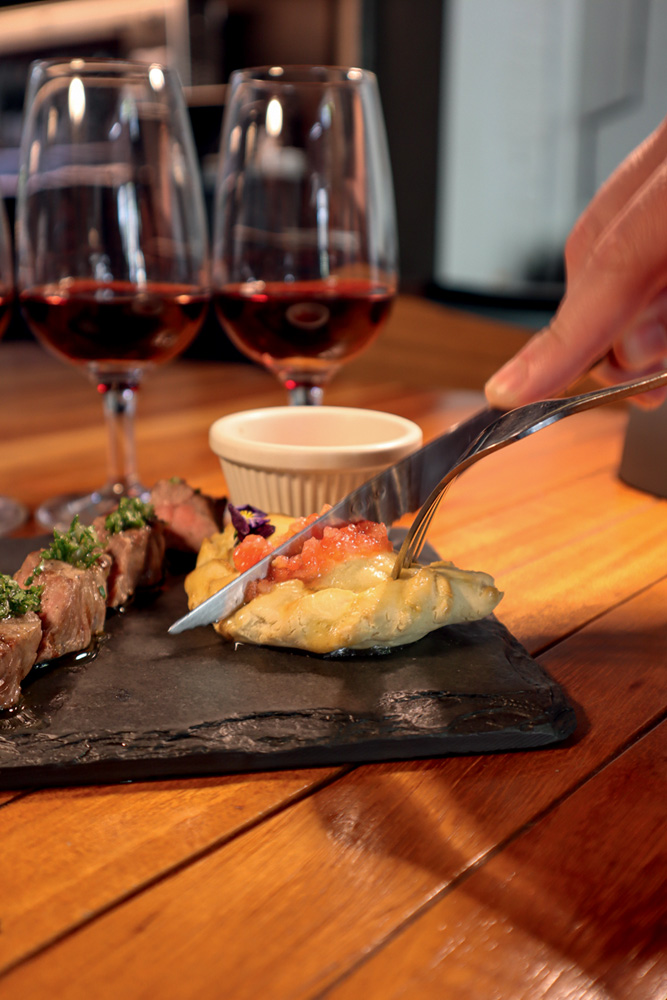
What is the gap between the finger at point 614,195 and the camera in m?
1.31

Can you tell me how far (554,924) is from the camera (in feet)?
1.87

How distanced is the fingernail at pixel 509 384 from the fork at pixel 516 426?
0.75ft

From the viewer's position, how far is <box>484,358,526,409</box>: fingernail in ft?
3.77

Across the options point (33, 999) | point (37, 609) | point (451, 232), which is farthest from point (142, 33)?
point (33, 999)

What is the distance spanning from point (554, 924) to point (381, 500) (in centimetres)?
59

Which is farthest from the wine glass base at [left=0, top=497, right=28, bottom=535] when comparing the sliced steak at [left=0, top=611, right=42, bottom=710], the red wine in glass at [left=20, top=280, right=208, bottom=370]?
the sliced steak at [left=0, top=611, right=42, bottom=710]

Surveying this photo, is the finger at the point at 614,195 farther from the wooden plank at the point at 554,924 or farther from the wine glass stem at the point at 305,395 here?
the wooden plank at the point at 554,924

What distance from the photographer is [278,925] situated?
56cm

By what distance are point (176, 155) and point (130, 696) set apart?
0.90 m

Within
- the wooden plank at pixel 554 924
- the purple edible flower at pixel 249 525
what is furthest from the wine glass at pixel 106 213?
the wooden plank at pixel 554 924

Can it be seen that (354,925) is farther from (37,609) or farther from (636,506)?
(636,506)

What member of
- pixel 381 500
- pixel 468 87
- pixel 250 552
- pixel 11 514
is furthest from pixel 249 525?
pixel 468 87

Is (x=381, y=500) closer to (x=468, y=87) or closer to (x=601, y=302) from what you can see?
(x=601, y=302)

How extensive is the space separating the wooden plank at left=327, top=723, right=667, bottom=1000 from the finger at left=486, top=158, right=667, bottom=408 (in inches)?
22.9
